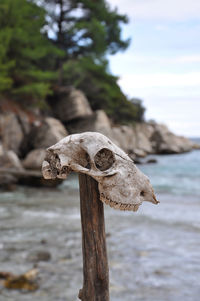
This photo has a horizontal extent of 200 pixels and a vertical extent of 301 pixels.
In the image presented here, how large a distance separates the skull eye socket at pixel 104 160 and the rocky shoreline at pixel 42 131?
32.9ft

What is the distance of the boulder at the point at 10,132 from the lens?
17.3 m

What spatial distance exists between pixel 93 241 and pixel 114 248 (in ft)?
14.3

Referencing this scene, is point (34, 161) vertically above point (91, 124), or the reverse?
point (91, 124)

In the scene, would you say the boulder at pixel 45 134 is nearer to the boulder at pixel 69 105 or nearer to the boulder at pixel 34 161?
the boulder at pixel 34 161

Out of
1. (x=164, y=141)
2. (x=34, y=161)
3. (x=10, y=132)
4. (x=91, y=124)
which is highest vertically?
(x=91, y=124)

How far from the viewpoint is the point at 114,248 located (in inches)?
266

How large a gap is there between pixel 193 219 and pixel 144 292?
183 inches

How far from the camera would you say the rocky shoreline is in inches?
547

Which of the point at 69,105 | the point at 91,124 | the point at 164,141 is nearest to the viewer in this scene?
the point at 91,124

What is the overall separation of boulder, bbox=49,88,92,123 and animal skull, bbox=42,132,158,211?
19.8 m

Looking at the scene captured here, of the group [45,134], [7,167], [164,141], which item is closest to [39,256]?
[7,167]

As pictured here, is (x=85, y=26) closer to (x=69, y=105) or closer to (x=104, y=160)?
(x=69, y=105)

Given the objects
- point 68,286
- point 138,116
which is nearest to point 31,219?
point 68,286

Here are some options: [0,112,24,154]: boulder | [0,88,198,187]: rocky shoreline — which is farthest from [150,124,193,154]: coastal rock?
[0,112,24,154]: boulder
